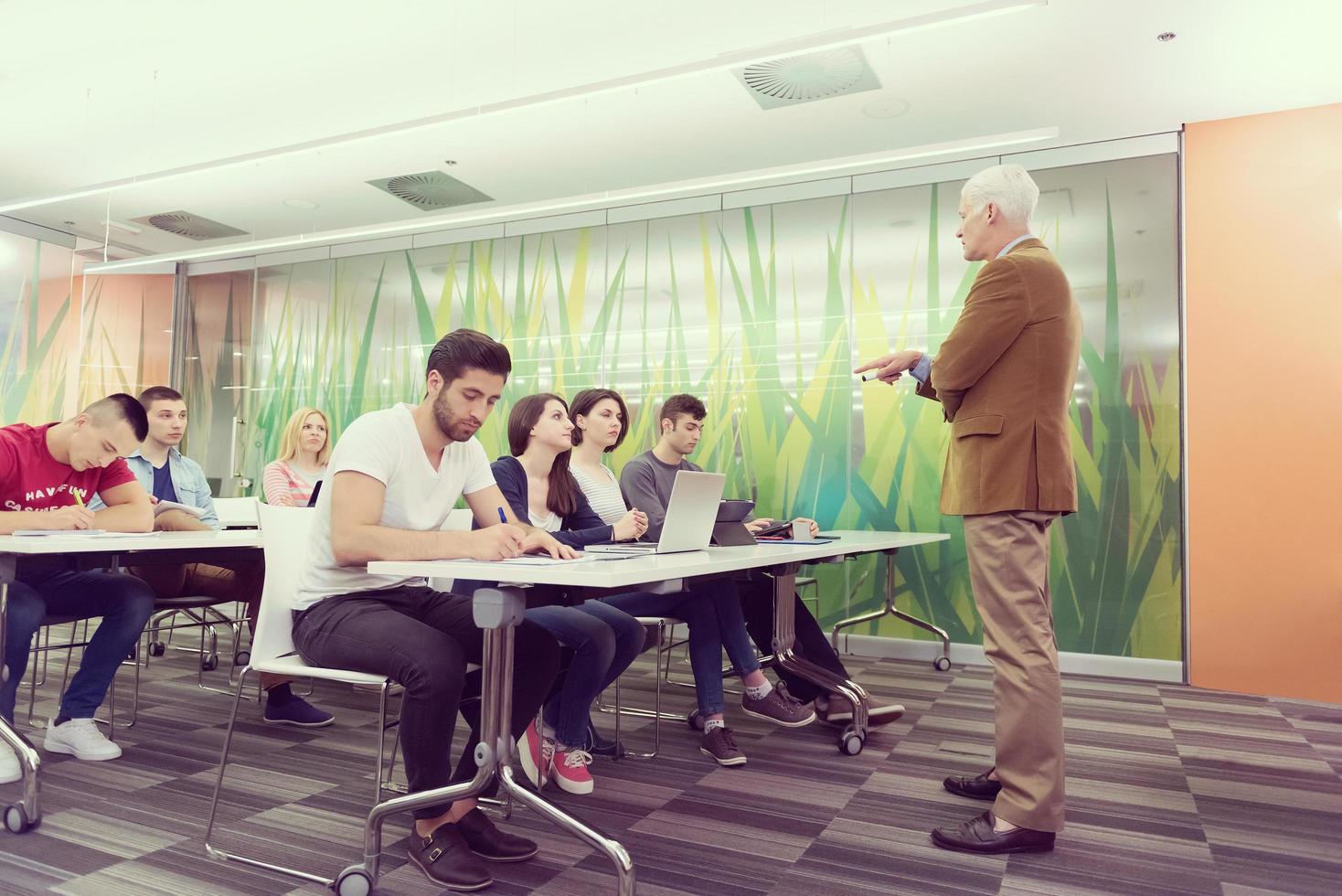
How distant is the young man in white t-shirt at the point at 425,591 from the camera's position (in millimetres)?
1837

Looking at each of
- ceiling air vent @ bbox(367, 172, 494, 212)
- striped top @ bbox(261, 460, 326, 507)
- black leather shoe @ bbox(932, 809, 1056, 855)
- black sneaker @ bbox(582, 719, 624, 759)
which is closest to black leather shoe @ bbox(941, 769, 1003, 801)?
black leather shoe @ bbox(932, 809, 1056, 855)

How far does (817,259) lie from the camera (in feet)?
18.1

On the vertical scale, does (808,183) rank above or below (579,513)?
above

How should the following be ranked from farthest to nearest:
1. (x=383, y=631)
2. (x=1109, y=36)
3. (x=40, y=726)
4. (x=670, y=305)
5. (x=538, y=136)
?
1. (x=670, y=305)
2. (x=538, y=136)
3. (x=1109, y=36)
4. (x=40, y=726)
5. (x=383, y=631)

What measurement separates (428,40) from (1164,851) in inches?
167

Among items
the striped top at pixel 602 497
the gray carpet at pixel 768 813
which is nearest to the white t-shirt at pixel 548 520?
the striped top at pixel 602 497

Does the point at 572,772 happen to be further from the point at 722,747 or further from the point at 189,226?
the point at 189,226

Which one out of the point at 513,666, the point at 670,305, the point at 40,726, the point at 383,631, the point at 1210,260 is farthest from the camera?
the point at 670,305

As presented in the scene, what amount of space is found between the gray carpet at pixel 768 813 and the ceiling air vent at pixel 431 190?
351 centimetres

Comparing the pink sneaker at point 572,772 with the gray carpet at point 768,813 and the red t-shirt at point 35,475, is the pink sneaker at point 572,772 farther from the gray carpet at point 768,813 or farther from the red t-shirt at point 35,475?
the red t-shirt at point 35,475

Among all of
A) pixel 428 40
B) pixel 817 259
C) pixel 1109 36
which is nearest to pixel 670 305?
pixel 817 259

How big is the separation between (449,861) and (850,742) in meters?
1.57

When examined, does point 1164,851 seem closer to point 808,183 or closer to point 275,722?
point 275,722

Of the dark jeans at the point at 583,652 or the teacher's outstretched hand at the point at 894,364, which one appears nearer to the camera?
the teacher's outstretched hand at the point at 894,364
